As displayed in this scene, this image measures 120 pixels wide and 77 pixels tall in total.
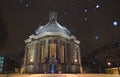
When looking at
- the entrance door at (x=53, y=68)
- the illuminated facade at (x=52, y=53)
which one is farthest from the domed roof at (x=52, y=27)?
the entrance door at (x=53, y=68)

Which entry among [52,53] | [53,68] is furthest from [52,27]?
[53,68]

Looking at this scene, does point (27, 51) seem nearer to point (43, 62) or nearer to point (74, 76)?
point (43, 62)

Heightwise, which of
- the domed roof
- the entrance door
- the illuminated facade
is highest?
the domed roof

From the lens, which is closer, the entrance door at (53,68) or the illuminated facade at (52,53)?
the entrance door at (53,68)

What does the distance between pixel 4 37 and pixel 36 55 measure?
970 inches

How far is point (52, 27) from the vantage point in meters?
59.0

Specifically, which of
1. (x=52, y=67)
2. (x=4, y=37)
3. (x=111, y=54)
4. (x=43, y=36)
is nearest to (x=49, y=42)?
(x=43, y=36)

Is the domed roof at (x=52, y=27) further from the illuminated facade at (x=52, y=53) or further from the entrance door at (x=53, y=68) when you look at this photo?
the entrance door at (x=53, y=68)

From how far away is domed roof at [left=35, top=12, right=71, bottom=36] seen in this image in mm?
57303

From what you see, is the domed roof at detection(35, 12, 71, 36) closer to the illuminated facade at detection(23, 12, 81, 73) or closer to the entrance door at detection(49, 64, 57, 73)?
the illuminated facade at detection(23, 12, 81, 73)

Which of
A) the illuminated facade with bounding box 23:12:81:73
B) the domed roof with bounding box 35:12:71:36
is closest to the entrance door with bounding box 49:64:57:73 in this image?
the illuminated facade with bounding box 23:12:81:73

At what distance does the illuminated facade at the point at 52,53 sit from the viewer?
51.6m

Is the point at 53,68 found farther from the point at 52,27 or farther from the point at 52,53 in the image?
the point at 52,27

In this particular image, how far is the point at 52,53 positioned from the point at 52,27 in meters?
9.68
